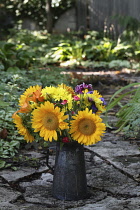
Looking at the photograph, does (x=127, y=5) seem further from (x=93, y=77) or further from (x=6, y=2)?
(x=6, y=2)

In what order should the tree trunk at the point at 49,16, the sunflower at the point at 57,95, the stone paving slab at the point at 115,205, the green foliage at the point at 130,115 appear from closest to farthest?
the stone paving slab at the point at 115,205
the sunflower at the point at 57,95
the green foliage at the point at 130,115
the tree trunk at the point at 49,16

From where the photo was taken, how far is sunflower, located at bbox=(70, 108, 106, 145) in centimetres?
244

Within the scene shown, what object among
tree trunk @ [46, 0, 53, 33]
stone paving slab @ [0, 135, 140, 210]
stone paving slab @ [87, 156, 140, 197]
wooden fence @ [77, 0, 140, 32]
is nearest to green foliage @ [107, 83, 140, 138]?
stone paving slab @ [0, 135, 140, 210]

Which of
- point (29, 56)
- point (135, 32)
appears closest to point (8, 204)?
point (29, 56)

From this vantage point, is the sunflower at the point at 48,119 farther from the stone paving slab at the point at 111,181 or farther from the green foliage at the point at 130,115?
the green foliage at the point at 130,115

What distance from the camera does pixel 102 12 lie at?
1338 centimetres

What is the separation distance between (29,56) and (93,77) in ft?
4.01

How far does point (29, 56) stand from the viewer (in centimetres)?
687

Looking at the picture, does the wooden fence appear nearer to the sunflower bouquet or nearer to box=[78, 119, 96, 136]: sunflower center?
the sunflower bouquet

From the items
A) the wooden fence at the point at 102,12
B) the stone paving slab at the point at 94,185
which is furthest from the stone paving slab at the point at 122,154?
the wooden fence at the point at 102,12

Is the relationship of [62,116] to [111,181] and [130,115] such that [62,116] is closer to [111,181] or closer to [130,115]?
[111,181]

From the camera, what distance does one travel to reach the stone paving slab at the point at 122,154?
10.2ft

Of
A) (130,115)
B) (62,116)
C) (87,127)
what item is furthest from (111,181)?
(130,115)

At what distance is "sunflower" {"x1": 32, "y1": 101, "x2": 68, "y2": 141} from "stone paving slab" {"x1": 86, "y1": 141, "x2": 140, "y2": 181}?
0.86 m
